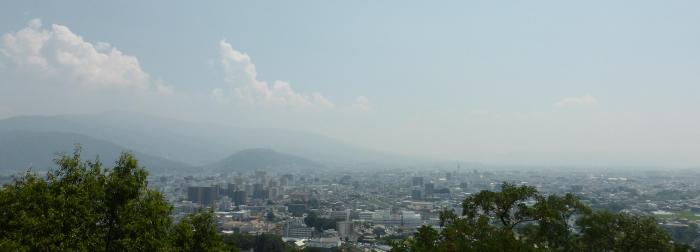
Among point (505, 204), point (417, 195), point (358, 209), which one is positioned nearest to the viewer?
point (505, 204)

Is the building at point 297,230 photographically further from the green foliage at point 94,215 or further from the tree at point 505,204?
the green foliage at point 94,215

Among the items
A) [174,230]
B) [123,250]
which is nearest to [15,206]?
[123,250]

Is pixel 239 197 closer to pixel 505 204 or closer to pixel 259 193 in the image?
pixel 259 193

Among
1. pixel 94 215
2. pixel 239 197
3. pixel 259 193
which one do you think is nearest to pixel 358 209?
pixel 239 197

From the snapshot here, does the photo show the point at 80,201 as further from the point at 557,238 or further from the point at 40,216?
the point at 557,238

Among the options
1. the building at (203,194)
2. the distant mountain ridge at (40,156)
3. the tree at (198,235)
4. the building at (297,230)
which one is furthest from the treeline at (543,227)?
the distant mountain ridge at (40,156)
